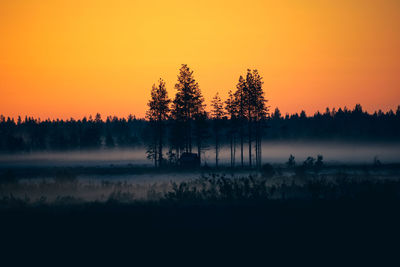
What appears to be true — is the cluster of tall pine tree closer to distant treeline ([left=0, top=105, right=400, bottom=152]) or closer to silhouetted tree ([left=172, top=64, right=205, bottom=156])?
silhouetted tree ([left=172, top=64, right=205, bottom=156])

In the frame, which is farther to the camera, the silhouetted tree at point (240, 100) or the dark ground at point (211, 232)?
the silhouetted tree at point (240, 100)

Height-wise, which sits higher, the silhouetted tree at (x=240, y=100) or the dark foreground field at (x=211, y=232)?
the silhouetted tree at (x=240, y=100)

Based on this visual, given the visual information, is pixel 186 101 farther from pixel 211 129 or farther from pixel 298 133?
pixel 298 133

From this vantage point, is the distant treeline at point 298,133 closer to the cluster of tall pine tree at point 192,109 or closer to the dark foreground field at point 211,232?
the cluster of tall pine tree at point 192,109

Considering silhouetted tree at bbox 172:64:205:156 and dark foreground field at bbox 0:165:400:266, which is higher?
silhouetted tree at bbox 172:64:205:156

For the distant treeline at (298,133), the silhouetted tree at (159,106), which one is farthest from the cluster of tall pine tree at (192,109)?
the distant treeline at (298,133)

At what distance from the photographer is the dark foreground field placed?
11125 millimetres

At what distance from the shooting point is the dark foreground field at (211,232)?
1112cm

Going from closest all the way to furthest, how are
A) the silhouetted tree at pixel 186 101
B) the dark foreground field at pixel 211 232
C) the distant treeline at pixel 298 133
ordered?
the dark foreground field at pixel 211 232
the silhouetted tree at pixel 186 101
the distant treeline at pixel 298 133

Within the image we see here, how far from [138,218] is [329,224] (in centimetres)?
546

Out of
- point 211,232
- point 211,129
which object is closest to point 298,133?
point 211,129

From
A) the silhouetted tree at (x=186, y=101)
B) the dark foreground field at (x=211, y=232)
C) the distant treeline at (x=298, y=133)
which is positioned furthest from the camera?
the distant treeline at (x=298, y=133)

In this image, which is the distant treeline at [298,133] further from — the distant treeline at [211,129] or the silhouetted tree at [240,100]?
the silhouetted tree at [240,100]

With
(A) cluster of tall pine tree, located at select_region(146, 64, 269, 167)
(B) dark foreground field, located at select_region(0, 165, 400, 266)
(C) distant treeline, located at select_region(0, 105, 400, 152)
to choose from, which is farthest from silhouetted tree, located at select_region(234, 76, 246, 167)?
(C) distant treeline, located at select_region(0, 105, 400, 152)
